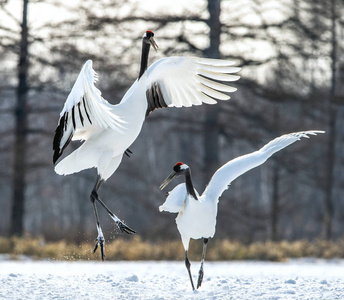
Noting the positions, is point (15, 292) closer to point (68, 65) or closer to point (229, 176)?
point (229, 176)

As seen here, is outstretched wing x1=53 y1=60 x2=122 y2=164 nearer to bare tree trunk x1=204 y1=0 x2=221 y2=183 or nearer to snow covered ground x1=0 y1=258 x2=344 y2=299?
snow covered ground x1=0 y1=258 x2=344 y2=299

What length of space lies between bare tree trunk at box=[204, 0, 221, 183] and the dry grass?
2.11 meters

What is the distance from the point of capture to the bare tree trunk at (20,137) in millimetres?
14055

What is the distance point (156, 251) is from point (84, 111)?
19.7ft

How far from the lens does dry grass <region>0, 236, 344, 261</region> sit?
11664 millimetres

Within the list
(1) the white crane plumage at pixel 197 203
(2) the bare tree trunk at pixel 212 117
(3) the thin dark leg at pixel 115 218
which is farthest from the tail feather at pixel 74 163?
(2) the bare tree trunk at pixel 212 117

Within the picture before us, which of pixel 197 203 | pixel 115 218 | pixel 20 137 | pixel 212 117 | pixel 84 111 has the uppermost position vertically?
pixel 212 117

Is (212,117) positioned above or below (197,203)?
above

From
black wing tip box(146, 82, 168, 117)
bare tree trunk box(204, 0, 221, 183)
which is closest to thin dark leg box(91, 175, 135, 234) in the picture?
black wing tip box(146, 82, 168, 117)

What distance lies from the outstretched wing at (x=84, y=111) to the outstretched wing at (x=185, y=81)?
1.01 meters

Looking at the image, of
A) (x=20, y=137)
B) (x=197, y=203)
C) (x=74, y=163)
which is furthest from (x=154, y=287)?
(x=20, y=137)

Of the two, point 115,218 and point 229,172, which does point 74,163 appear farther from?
point 229,172

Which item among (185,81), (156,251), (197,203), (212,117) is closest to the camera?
(197,203)

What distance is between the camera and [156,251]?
38.9 feet
